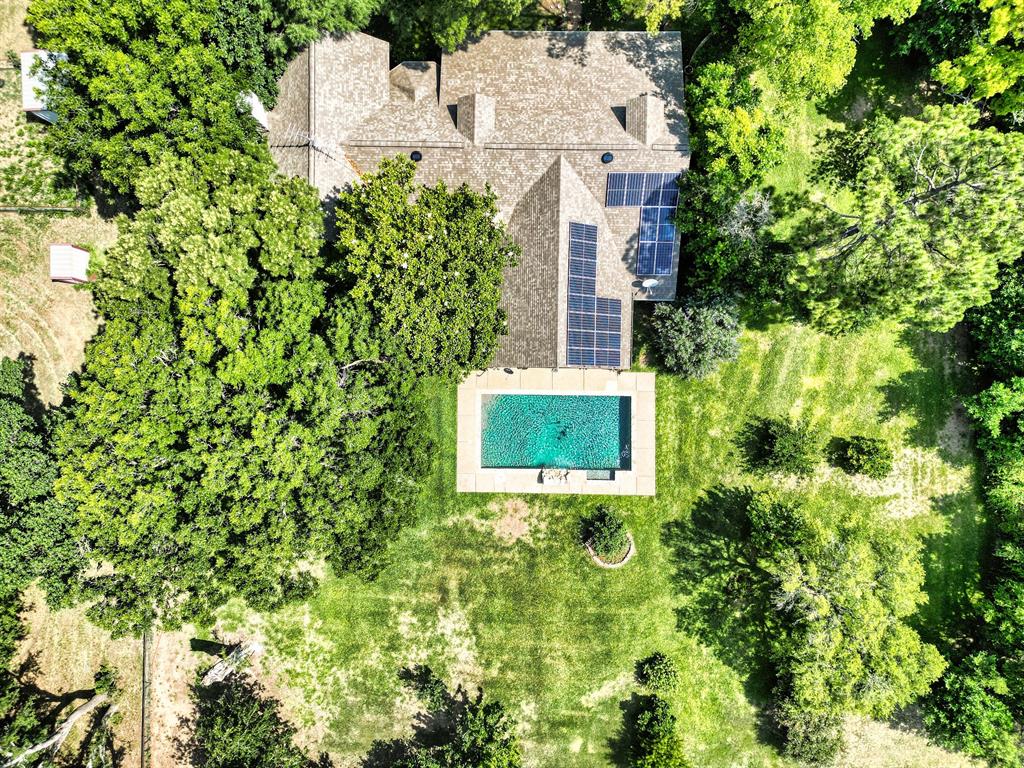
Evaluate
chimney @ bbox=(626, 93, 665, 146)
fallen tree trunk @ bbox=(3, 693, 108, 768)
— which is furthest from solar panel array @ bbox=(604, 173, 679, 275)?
fallen tree trunk @ bbox=(3, 693, 108, 768)

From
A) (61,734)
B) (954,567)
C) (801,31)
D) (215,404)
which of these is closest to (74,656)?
(61,734)

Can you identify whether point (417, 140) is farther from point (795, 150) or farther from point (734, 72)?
point (795, 150)

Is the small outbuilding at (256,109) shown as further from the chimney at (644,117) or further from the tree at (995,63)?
the tree at (995,63)

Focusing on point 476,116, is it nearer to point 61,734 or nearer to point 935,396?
point 935,396

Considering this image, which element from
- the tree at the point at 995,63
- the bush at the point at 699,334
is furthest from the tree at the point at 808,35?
the bush at the point at 699,334

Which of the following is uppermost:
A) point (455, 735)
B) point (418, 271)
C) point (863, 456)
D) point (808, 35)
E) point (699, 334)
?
point (808, 35)

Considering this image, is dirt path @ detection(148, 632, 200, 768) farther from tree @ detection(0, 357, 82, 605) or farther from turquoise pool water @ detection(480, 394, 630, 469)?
turquoise pool water @ detection(480, 394, 630, 469)
